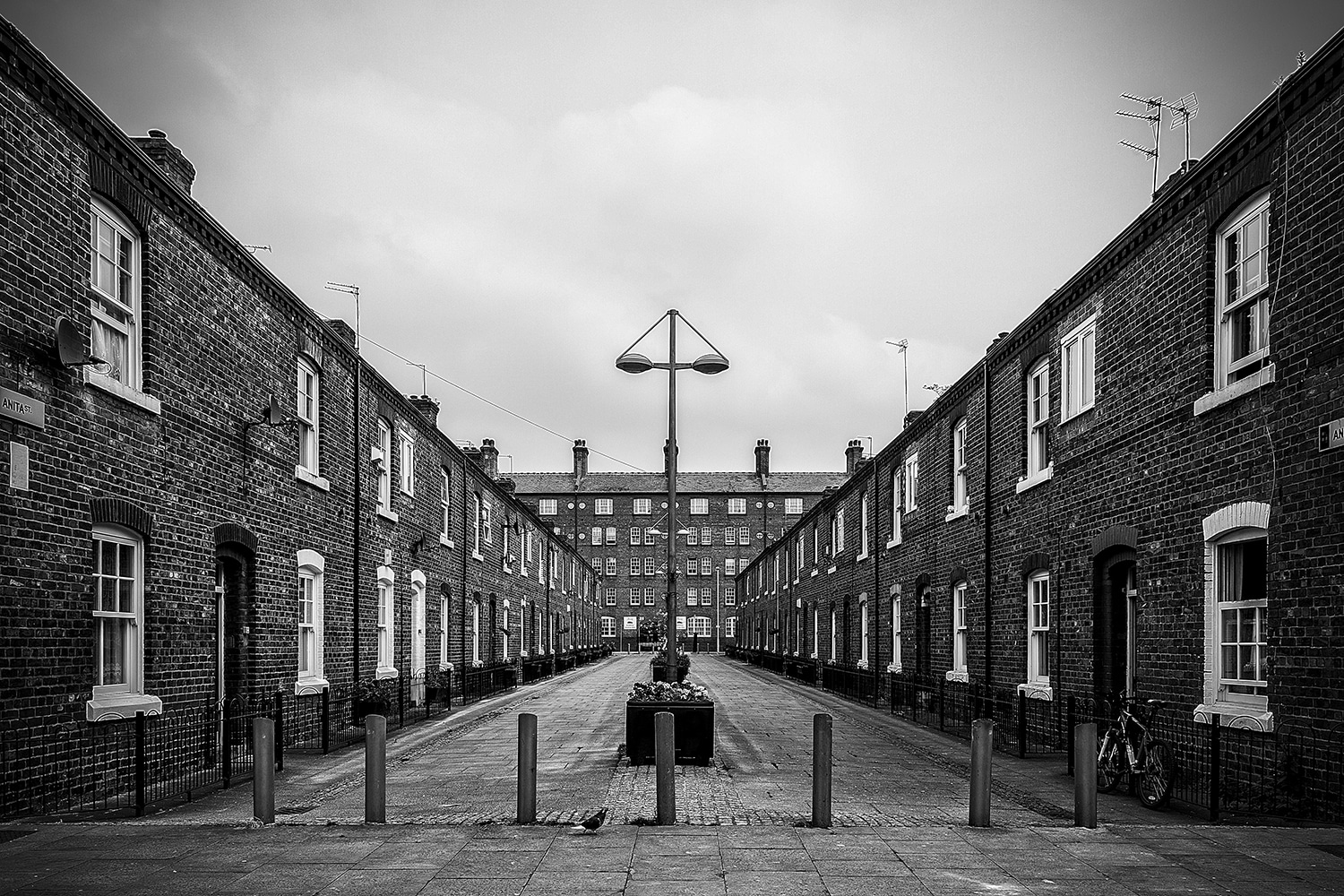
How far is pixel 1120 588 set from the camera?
15.1 meters

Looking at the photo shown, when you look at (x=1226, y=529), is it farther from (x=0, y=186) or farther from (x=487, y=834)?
(x=0, y=186)

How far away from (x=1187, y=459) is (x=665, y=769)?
6615 mm

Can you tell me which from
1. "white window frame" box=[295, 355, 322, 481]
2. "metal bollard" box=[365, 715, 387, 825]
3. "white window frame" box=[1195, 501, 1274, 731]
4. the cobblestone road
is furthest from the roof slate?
"metal bollard" box=[365, 715, 387, 825]

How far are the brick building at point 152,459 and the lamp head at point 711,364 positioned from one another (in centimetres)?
589

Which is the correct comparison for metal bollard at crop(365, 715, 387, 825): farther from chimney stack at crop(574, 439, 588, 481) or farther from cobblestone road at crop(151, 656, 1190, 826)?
chimney stack at crop(574, 439, 588, 481)

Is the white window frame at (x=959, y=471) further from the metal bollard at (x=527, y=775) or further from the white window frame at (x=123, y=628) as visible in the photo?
the white window frame at (x=123, y=628)

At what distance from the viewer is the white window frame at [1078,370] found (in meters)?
15.8

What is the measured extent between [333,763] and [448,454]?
583 inches

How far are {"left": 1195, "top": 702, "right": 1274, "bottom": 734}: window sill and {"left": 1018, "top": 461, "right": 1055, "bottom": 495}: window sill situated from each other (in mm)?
5384

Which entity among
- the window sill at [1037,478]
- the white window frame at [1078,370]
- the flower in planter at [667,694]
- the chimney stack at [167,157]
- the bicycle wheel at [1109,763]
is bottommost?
the bicycle wheel at [1109,763]

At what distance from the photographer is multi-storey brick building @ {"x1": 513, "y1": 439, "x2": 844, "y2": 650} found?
98312 millimetres

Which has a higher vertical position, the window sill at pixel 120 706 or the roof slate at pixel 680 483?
the roof slate at pixel 680 483

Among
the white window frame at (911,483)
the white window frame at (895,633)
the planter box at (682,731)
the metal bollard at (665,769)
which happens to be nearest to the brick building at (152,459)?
the planter box at (682,731)

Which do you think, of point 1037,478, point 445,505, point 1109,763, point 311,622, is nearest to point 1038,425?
point 1037,478
